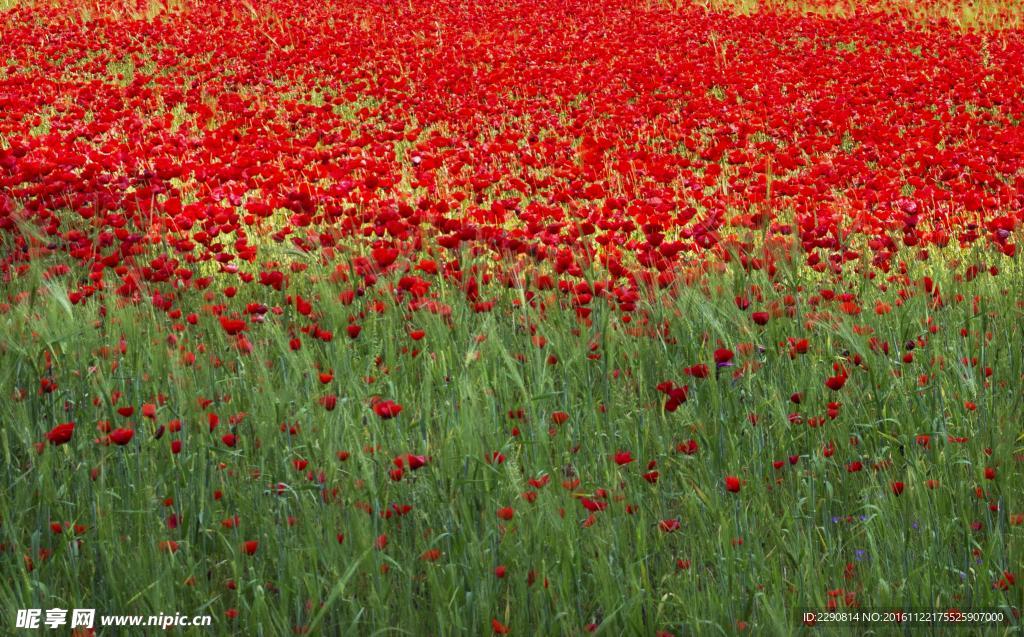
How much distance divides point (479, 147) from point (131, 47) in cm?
552

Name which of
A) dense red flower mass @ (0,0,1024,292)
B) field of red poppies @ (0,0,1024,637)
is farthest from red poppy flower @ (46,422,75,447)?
dense red flower mass @ (0,0,1024,292)

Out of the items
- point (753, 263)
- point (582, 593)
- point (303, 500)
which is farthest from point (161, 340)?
point (753, 263)

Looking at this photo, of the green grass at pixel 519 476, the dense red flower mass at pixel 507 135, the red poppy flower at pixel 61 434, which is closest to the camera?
the green grass at pixel 519 476

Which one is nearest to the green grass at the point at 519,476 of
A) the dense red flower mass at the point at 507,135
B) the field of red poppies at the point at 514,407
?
the field of red poppies at the point at 514,407

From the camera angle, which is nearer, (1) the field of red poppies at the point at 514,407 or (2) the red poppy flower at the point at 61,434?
(1) the field of red poppies at the point at 514,407

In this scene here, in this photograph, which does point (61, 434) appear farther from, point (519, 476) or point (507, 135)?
point (507, 135)

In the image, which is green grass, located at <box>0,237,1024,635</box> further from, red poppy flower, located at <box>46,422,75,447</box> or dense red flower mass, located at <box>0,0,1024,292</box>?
dense red flower mass, located at <box>0,0,1024,292</box>

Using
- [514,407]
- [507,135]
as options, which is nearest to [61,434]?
[514,407]

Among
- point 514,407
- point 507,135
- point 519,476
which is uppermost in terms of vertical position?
point 519,476

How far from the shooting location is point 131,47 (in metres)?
10.7

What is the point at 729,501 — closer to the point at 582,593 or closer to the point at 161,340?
the point at 582,593

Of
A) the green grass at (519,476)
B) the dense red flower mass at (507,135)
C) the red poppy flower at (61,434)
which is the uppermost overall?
the red poppy flower at (61,434)

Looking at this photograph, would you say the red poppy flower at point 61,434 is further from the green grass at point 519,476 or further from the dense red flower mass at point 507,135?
the dense red flower mass at point 507,135

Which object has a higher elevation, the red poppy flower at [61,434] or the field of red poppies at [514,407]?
the red poppy flower at [61,434]
